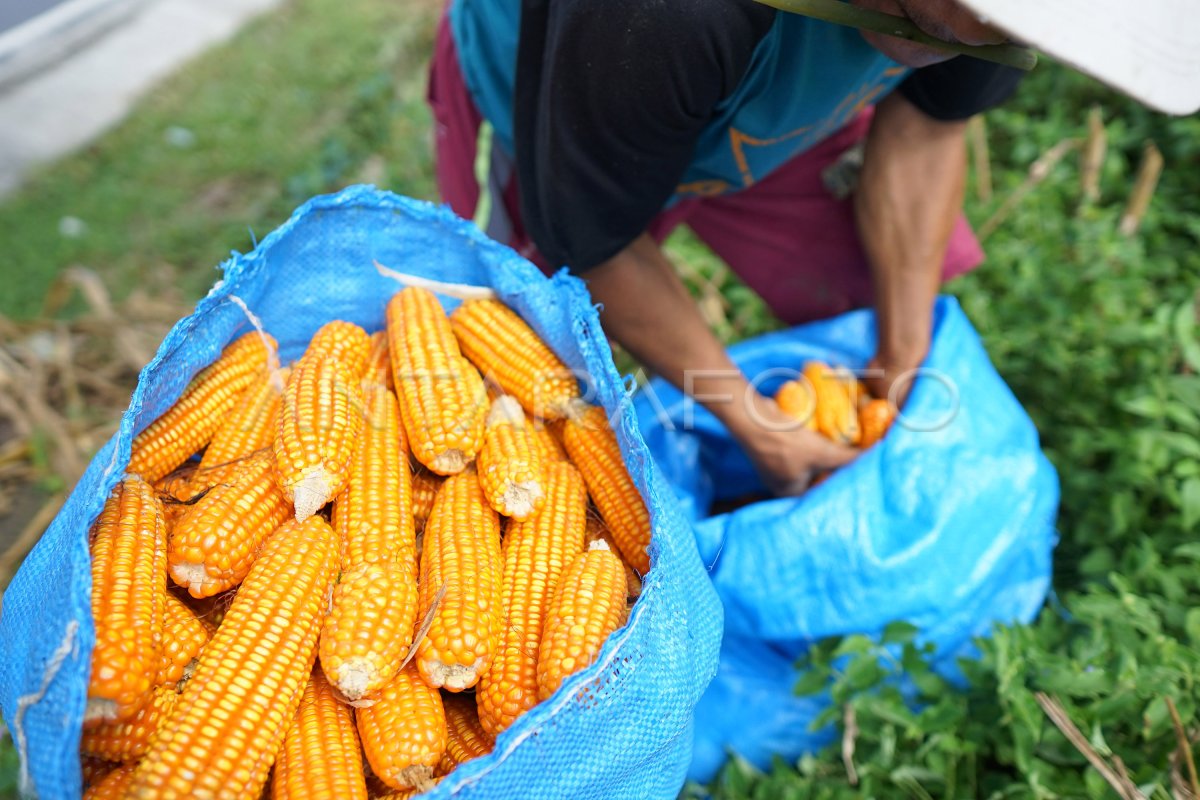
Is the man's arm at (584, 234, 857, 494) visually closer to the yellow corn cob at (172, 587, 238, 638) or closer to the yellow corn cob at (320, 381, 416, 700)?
the yellow corn cob at (320, 381, 416, 700)

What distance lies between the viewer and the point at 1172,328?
258cm

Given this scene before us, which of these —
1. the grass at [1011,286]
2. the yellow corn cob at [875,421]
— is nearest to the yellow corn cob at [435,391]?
the grass at [1011,286]

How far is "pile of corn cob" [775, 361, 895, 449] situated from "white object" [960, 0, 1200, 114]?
1.22 metres

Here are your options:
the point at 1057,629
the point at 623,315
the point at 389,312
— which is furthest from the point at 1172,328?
the point at 389,312

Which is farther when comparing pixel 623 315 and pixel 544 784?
pixel 623 315

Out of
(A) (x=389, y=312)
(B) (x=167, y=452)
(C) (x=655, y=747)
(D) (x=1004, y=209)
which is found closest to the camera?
(C) (x=655, y=747)

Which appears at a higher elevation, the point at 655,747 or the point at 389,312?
the point at 389,312

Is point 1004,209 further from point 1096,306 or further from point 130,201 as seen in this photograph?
point 130,201

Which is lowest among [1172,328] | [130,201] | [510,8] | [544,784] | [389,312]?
[130,201]

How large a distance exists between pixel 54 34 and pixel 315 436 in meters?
5.78

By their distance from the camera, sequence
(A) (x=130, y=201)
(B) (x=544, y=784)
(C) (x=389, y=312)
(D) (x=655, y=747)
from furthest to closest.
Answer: (A) (x=130, y=201), (C) (x=389, y=312), (D) (x=655, y=747), (B) (x=544, y=784)

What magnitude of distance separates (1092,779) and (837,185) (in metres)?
1.71

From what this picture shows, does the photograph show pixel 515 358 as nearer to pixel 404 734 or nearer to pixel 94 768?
pixel 404 734

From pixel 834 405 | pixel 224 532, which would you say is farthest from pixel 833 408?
pixel 224 532
